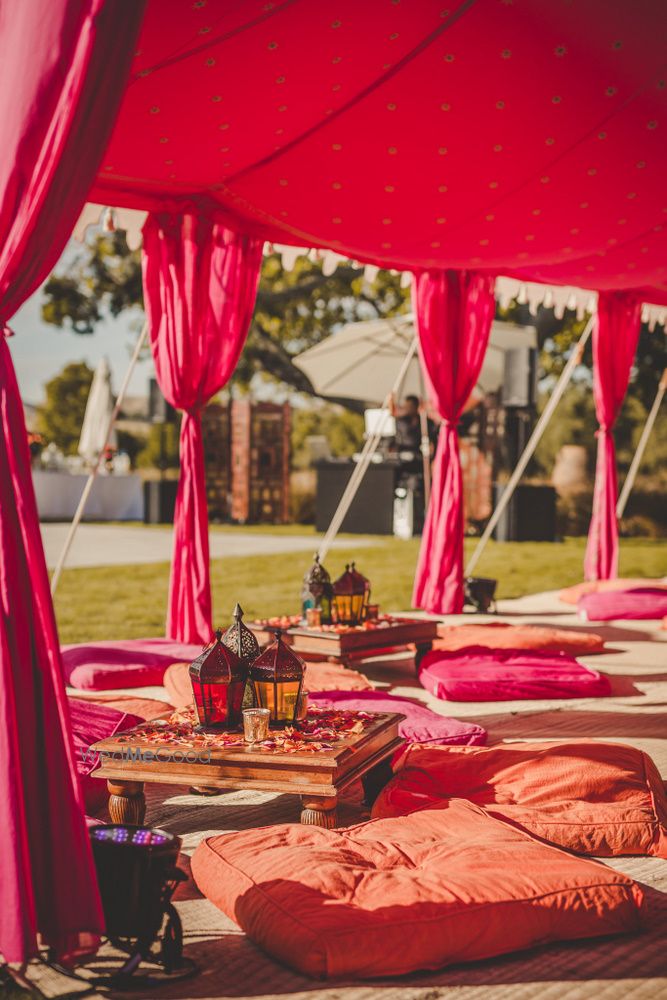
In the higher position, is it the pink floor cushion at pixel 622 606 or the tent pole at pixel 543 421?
the tent pole at pixel 543 421

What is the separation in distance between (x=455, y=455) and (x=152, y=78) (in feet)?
13.0

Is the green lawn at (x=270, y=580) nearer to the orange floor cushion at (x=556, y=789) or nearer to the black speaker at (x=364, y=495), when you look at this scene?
the black speaker at (x=364, y=495)

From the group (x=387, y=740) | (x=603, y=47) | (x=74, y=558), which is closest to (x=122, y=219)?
(x=603, y=47)

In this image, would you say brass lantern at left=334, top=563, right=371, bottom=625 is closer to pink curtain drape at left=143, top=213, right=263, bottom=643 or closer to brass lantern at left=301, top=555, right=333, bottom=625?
brass lantern at left=301, top=555, right=333, bottom=625

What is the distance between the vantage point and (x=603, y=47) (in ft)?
10.8

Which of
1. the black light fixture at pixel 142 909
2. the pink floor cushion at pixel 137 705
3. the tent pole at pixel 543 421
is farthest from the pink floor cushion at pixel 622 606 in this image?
the black light fixture at pixel 142 909

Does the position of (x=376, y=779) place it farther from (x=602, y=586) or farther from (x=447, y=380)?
(x=602, y=586)

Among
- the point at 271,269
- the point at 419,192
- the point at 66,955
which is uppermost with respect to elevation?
the point at 271,269

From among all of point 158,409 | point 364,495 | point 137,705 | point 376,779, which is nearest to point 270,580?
point 364,495

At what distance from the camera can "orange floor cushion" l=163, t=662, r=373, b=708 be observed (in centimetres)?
409

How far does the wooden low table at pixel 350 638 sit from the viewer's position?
4711mm

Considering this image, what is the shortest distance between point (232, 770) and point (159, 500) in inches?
506

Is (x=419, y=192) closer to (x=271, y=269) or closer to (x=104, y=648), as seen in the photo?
(x=104, y=648)

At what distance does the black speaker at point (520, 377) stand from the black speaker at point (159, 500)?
4922 mm
